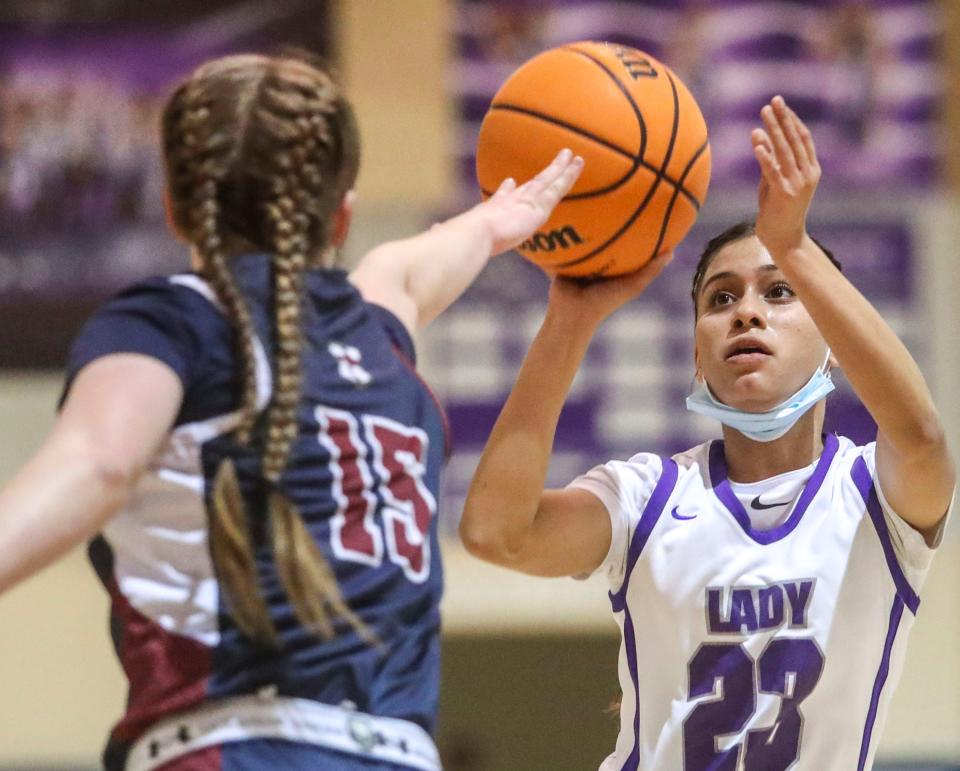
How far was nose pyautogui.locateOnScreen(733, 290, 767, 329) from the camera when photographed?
10.2ft

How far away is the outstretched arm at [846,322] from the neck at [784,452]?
0.98 feet

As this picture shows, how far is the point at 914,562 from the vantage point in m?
3.00

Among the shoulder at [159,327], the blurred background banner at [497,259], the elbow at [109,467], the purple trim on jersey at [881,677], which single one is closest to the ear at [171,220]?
the shoulder at [159,327]

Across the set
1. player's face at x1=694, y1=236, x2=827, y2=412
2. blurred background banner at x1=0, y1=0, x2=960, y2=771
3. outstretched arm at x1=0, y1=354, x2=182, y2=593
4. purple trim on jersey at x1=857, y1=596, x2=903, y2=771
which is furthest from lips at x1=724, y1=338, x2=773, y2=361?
blurred background banner at x1=0, y1=0, x2=960, y2=771

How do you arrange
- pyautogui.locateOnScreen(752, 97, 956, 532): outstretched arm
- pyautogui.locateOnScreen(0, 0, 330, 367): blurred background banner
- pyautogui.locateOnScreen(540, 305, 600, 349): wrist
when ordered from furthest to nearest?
pyautogui.locateOnScreen(0, 0, 330, 367): blurred background banner → pyautogui.locateOnScreen(540, 305, 600, 349): wrist → pyautogui.locateOnScreen(752, 97, 956, 532): outstretched arm

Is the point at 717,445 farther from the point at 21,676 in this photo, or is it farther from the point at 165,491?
the point at 21,676

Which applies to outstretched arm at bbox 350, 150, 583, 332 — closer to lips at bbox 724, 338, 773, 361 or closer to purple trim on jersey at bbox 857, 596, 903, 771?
lips at bbox 724, 338, 773, 361

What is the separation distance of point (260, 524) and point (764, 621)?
3.91 ft

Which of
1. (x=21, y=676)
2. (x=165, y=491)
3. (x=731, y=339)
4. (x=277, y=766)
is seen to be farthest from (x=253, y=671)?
(x=21, y=676)

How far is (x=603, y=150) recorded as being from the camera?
10.4 ft

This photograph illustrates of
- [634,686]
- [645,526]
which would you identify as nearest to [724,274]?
[645,526]

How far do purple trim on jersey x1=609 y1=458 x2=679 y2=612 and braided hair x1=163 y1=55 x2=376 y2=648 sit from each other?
3.46 feet

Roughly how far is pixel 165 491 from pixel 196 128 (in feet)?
1.66

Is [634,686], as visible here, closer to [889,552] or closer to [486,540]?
[486,540]
